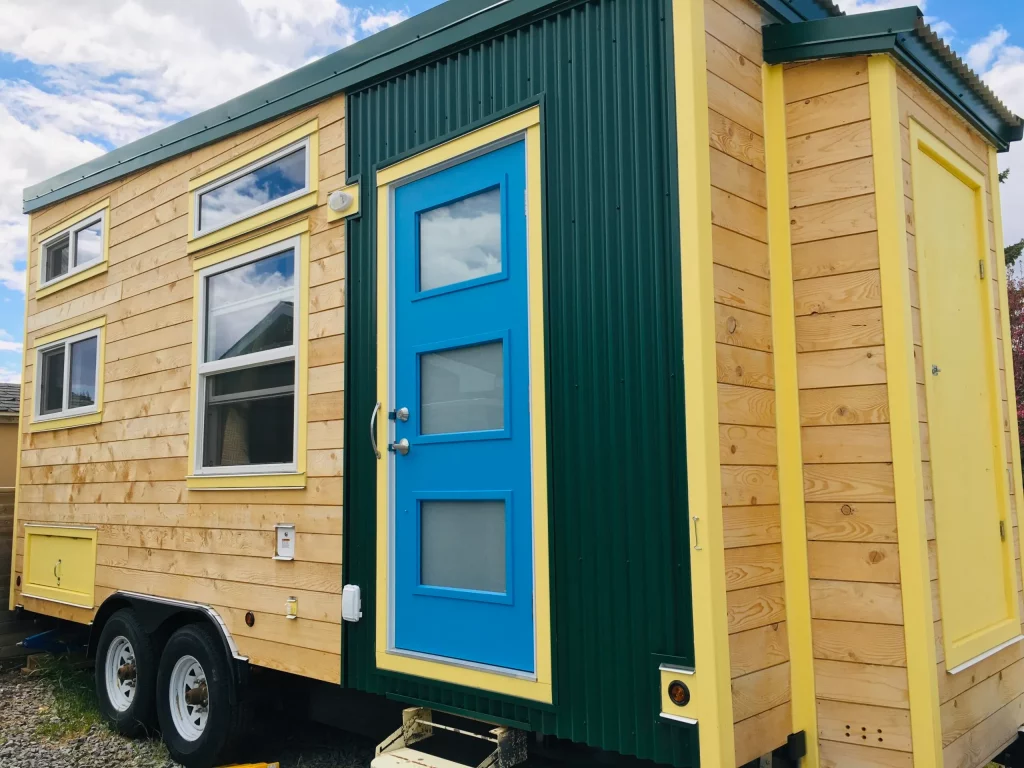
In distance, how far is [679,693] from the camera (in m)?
2.55

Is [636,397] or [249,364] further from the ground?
[249,364]

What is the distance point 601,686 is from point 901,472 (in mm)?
1180

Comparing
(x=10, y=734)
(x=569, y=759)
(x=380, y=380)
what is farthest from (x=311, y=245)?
(x=10, y=734)

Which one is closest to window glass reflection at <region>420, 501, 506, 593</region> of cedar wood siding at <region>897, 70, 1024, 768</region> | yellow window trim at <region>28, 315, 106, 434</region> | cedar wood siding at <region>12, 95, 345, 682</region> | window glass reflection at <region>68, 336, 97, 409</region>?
cedar wood siding at <region>12, 95, 345, 682</region>

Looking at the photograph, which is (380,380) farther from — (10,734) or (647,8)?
(10,734)

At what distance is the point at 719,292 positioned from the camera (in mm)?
2725

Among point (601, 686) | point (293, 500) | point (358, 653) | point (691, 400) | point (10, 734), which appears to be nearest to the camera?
point (691, 400)

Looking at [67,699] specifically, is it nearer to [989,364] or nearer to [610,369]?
[610,369]

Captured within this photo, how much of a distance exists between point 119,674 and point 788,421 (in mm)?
3961

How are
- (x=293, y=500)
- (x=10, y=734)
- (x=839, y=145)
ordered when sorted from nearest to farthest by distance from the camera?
(x=839, y=145) < (x=293, y=500) < (x=10, y=734)

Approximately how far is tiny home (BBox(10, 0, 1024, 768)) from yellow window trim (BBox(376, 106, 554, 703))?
0.01 meters

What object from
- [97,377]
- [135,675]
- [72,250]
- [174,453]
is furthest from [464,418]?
[72,250]

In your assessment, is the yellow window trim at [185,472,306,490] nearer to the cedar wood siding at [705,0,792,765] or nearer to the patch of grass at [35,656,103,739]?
the patch of grass at [35,656,103,739]

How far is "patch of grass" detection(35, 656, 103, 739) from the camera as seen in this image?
→ 16.0 ft
